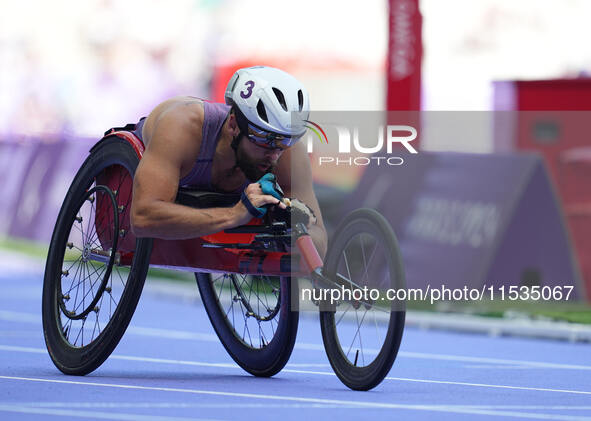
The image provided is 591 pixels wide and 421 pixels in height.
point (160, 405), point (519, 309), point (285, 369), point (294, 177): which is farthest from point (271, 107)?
point (519, 309)

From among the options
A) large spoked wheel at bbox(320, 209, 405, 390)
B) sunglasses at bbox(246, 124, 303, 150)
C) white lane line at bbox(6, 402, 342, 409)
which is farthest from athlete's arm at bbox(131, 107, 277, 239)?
white lane line at bbox(6, 402, 342, 409)

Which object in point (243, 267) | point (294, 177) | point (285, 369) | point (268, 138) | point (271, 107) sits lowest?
point (285, 369)

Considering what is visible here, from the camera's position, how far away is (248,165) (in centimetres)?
833

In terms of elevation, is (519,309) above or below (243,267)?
above

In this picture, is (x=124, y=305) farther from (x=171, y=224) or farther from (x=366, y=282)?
(x=366, y=282)

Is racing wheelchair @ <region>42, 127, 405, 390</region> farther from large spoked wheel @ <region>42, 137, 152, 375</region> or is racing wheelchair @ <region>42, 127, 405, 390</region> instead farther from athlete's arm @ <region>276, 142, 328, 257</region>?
athlete's arm @ <region>276, 142, 328, 257</region>

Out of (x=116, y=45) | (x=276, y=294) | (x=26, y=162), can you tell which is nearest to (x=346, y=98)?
(x=26, y=162)

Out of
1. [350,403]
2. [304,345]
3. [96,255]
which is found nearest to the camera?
[350,403]

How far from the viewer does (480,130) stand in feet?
60.6

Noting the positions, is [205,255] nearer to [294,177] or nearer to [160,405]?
[294,177]

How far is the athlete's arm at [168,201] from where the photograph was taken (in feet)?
26.1

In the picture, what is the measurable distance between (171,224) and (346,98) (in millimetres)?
29444

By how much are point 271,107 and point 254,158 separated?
380 mm

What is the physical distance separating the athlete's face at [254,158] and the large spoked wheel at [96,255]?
25.9 inches
